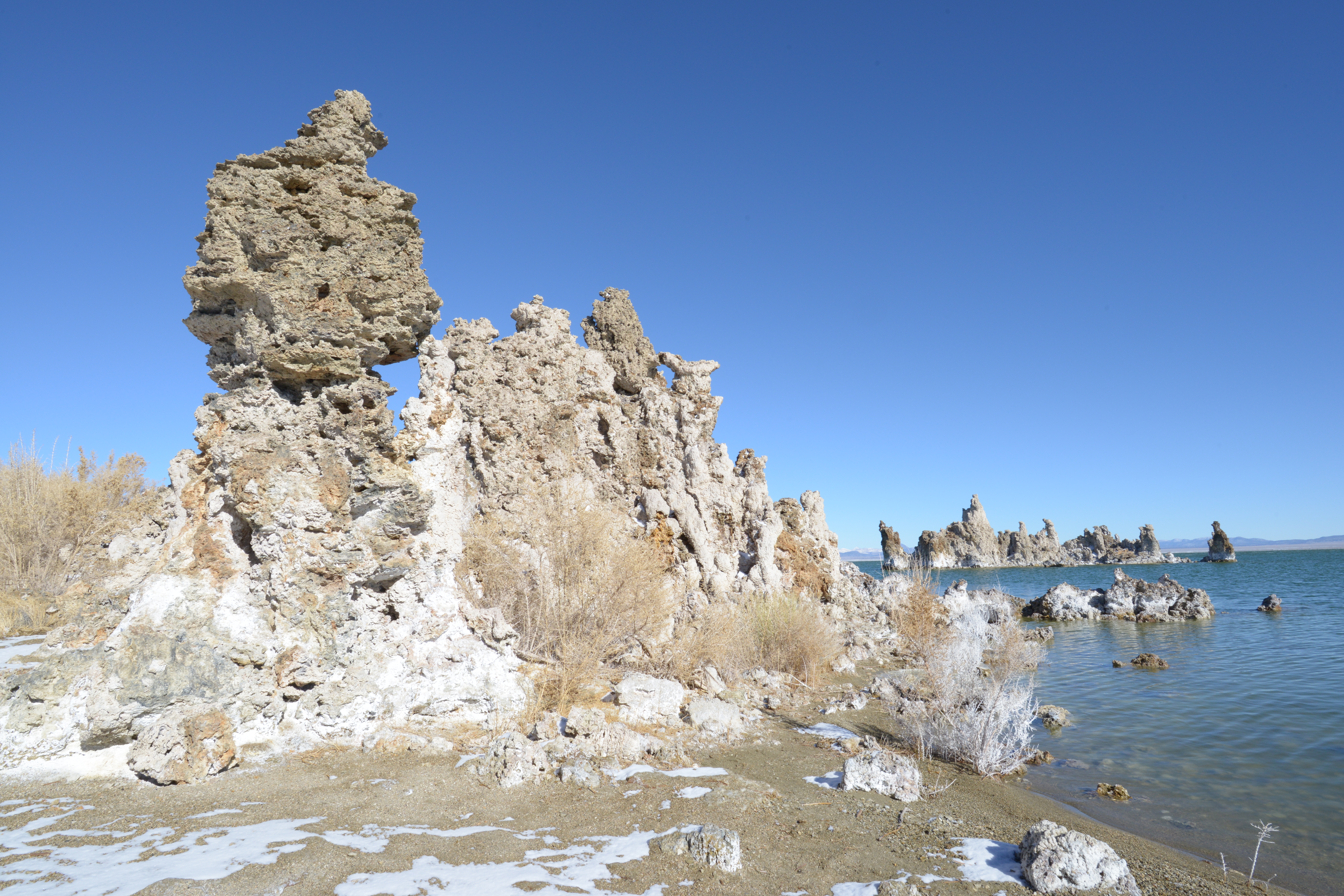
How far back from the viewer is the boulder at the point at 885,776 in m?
6.11

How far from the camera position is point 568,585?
9109mm

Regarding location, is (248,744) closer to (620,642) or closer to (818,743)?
(620,642)

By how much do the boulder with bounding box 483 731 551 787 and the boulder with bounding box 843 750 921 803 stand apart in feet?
10.1

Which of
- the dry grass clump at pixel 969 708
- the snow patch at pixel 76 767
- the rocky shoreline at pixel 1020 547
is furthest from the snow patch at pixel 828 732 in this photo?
the rocky shoreline at pixel 1020 547

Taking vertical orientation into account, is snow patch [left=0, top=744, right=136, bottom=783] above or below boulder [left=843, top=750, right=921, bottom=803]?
above

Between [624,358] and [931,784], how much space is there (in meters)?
9.80

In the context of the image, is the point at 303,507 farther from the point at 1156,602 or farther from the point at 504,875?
the point at 1156,602

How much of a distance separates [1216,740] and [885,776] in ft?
21.8

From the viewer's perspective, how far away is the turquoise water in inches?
238

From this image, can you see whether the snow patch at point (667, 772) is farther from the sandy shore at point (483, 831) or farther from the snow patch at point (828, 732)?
the snow patch at point (828, 732)

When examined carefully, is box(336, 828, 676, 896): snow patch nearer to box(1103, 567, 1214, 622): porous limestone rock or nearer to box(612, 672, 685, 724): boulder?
box(612, 672, 685, 724): boulder

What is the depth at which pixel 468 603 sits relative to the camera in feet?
30.1

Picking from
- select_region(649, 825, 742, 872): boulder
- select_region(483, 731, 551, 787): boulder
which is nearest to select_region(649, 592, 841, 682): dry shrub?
select_region(483, 731, 551, 787): boulder

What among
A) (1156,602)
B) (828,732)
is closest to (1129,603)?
(1156,602)
